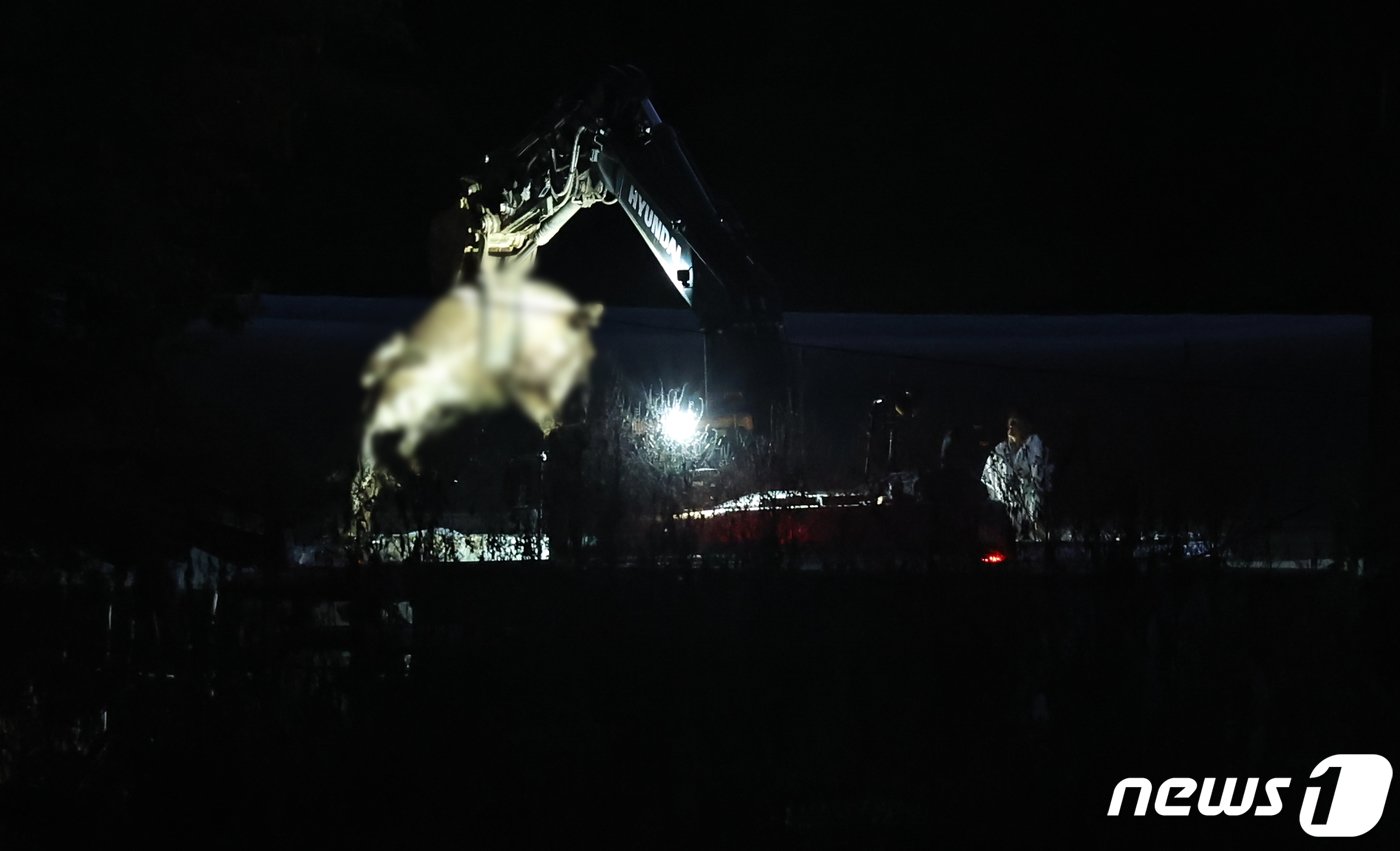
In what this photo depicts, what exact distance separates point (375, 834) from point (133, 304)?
278 cm

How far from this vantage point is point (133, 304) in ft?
25.3

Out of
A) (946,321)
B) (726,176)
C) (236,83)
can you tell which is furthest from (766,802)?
(726,176)

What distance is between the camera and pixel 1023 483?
27.5 ft

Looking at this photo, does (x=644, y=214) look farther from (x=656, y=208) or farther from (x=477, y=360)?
(x=477, y=360)
